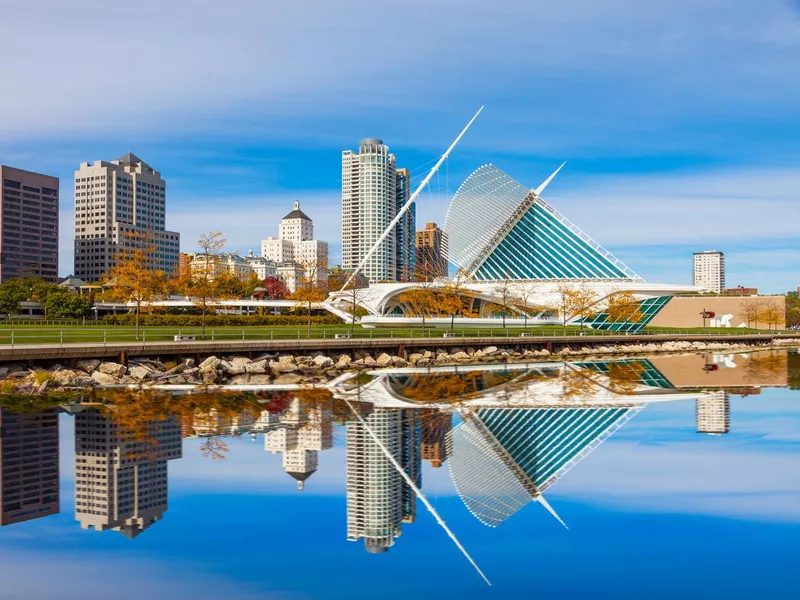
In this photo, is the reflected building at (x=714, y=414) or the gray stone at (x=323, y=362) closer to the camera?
the reflected building at (x=714, y=414)

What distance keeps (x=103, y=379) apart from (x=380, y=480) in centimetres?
1629

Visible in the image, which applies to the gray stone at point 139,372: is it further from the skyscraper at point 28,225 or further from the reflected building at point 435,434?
the skyscraper at point 28,225

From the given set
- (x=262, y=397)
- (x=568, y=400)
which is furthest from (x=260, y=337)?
(x=568, y=400)

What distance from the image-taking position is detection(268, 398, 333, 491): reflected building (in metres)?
14.1

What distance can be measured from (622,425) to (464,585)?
462 inches

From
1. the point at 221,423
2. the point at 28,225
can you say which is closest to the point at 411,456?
the point at 221,423

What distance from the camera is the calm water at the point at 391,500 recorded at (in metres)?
8.61

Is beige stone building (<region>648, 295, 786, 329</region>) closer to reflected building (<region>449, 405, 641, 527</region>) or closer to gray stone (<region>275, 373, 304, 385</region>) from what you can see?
gray stone (<region>275, 373, 304, 385</region>)

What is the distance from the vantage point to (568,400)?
23828 mm

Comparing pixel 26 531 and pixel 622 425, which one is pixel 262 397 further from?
pixel 26 531

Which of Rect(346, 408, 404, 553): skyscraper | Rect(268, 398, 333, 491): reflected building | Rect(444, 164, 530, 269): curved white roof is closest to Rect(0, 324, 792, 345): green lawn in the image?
Rect(268, 398, 333, 491): reflected building

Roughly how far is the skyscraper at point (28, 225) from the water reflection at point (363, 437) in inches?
6558

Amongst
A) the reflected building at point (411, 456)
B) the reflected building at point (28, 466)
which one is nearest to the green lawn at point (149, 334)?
the reflected building at point (28, 466)

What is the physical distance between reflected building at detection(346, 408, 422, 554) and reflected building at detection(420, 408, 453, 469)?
0.19 meters
